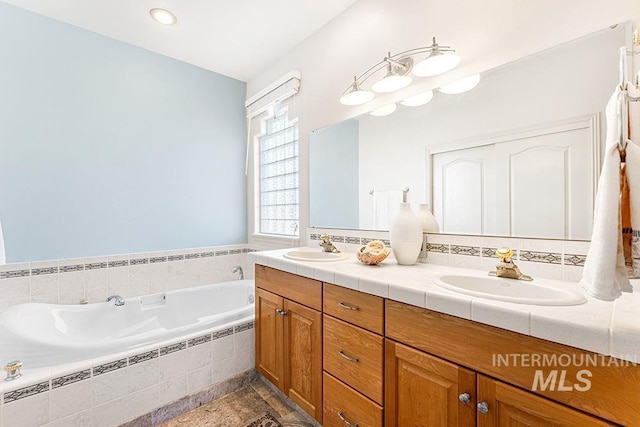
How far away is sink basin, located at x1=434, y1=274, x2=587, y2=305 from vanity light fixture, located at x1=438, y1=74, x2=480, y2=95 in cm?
92

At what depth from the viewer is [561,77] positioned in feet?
3.65

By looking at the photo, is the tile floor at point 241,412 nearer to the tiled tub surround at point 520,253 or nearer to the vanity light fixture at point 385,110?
the tiled tub surround at point 520,253

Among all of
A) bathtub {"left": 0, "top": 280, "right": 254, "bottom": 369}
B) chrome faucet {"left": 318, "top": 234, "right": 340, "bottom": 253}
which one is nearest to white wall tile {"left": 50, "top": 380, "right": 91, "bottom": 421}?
bathtub {"left": 0, "top": 280, "right": 254, "bottom": 369}

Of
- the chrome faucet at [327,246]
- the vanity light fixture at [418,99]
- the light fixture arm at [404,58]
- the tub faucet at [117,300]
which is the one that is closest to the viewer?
the light fixture arm at [404,58]

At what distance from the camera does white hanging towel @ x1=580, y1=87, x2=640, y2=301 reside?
674 mm

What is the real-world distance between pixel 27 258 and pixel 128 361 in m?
1.18

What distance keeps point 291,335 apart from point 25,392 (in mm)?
1247

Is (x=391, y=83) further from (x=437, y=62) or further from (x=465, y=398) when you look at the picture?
(x=465, y=398)

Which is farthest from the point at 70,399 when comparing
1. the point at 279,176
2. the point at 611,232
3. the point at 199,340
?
the point at 611,232

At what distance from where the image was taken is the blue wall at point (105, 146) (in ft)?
6.37

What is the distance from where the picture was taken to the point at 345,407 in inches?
50.6

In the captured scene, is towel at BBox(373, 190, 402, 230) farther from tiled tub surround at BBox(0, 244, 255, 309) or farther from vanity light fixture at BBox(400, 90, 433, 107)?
tiled tub surround at BBox(0, 244, 255, 309)

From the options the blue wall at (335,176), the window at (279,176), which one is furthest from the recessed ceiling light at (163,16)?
the blue wall at (335,176)

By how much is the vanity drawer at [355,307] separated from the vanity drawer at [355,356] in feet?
0.10
